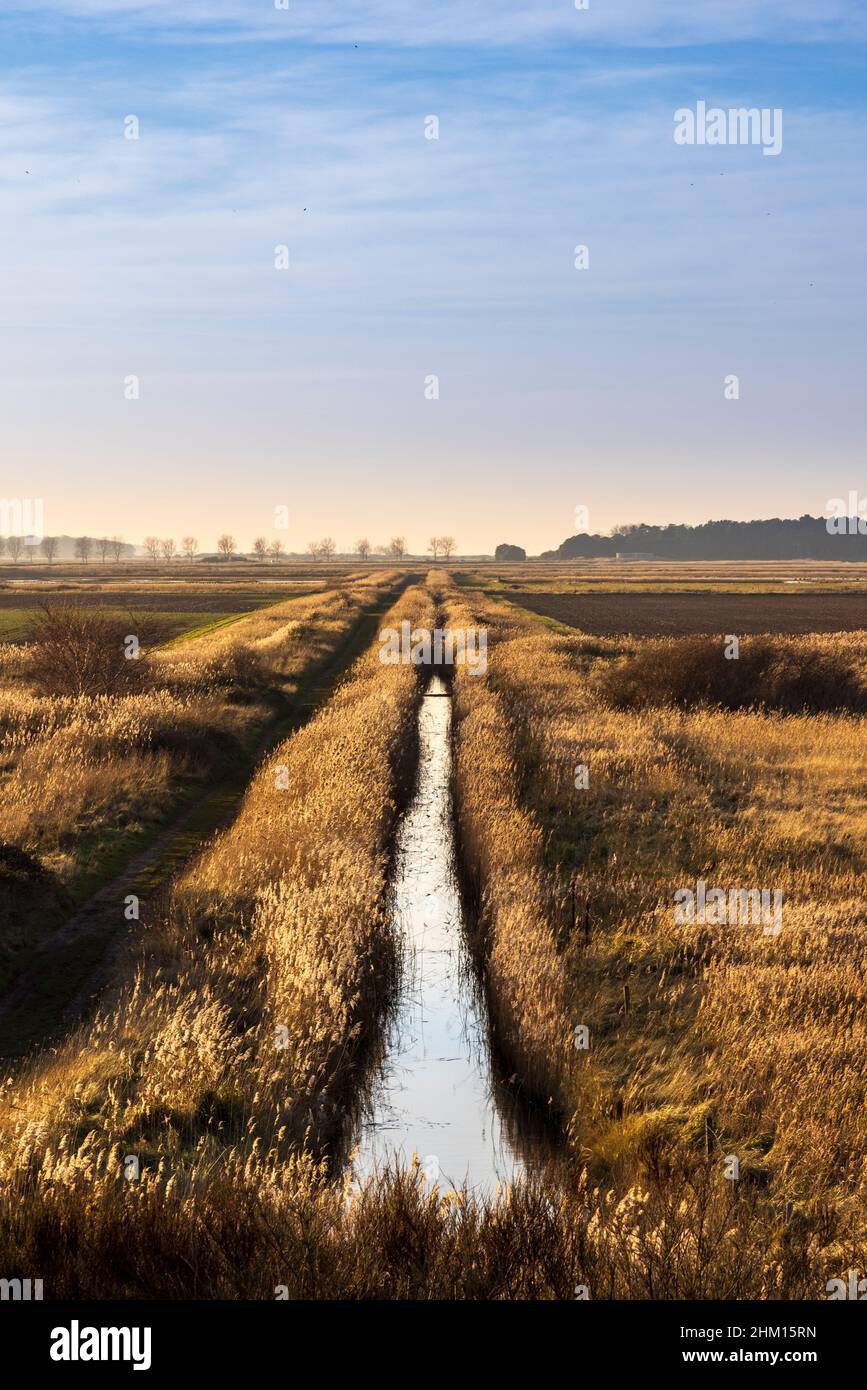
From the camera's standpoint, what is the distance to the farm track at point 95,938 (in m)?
10.4

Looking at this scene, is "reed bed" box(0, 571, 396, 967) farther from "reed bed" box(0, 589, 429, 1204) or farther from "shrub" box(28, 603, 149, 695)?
"reed bed" box(0, 589, 429, 1204)

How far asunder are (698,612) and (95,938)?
75.7 meters

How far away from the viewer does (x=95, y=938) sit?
1266cm

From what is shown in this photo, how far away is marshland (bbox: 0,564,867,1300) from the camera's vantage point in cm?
622

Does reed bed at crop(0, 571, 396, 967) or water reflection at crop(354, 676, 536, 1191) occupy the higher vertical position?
reed bed at crop(0, 571, 396, 967)

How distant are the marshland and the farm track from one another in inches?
2.2

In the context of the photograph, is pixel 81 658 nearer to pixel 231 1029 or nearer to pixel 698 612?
pixel 231 1029

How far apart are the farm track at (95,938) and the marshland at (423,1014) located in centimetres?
6

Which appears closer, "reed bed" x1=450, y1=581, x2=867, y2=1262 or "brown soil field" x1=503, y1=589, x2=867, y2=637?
"reed bed" x1=450, y1=581, x2=867, y2=1262
